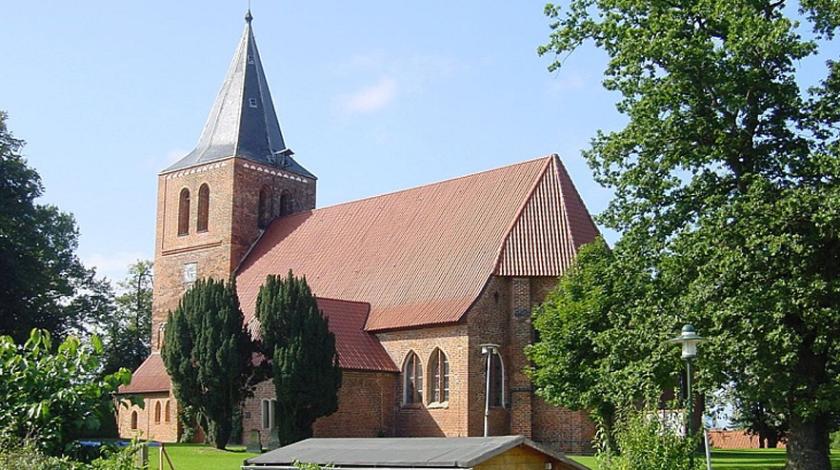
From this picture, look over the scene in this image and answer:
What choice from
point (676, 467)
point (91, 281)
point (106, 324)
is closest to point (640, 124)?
point (676, 467)

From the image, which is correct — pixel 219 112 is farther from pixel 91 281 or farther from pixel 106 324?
pixel 106 324

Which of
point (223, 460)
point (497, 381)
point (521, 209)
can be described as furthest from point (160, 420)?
point (521, 209)

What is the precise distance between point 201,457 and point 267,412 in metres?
5.60

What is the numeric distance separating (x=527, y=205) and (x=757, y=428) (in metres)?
19.3

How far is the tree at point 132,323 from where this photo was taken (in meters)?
64.5

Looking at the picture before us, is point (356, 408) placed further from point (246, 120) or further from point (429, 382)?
point (246, 120)

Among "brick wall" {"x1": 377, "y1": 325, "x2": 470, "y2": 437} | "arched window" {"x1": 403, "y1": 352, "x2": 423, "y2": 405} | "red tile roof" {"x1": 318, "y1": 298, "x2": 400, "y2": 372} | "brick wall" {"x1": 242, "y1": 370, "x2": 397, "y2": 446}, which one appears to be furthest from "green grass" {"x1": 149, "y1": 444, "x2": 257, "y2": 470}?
"arched window" {"x1": 403, "y1": 352, "x2": 423, "y2": 405}

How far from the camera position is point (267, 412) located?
116ft

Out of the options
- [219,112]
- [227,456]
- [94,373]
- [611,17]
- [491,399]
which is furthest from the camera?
[219,112]

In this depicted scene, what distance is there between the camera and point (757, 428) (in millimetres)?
47094

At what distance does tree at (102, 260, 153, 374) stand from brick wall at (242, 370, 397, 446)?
3038cm

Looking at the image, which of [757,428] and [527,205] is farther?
[757,428]

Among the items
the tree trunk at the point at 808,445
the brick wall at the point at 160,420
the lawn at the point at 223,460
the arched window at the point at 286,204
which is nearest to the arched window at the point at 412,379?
the lawn at the point at 223,460

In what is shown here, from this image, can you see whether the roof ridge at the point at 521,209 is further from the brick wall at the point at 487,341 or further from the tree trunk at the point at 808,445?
the tree trunk at the point at 808,445
